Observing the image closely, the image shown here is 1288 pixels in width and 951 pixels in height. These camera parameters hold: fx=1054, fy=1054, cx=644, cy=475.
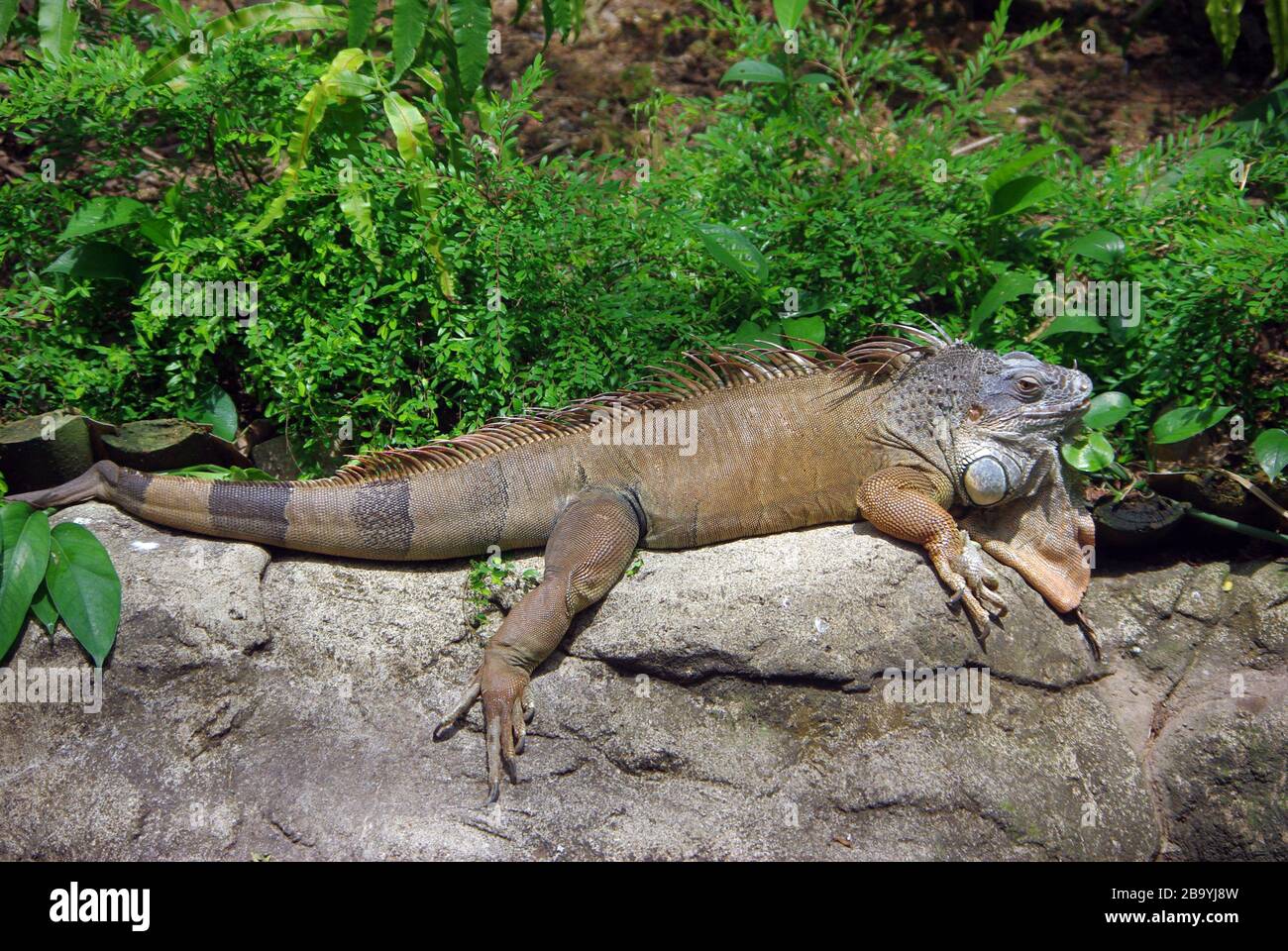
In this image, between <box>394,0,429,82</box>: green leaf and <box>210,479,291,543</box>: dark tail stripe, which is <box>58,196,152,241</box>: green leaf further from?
<box>210,479,291,543</box>: dark tail stripe

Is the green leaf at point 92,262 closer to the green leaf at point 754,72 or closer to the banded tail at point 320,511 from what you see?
the banded tail at point 320,511

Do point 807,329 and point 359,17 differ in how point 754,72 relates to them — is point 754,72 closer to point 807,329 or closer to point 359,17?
point 807,329

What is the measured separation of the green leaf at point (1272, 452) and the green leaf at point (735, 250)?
7.34ft

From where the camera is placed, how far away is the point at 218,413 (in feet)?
16.1

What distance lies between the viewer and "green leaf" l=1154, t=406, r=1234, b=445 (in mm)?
4609

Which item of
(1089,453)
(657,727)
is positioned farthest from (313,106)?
(1089,453)

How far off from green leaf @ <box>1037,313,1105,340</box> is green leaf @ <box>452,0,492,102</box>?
118 inches

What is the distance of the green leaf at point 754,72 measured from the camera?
220 inches

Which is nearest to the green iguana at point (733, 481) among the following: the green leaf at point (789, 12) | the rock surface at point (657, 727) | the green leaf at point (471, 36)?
the rock surface at point (657, 727)

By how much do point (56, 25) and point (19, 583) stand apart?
289 centimetres

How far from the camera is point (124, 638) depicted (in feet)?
12.5

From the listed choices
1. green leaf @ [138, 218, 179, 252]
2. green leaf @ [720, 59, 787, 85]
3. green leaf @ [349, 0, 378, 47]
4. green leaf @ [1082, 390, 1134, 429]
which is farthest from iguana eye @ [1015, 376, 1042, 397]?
green leaf @ [138, 218, 179, 252]

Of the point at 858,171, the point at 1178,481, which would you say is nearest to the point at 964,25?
the point at 858,171

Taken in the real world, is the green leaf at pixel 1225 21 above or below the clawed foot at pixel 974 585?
above
